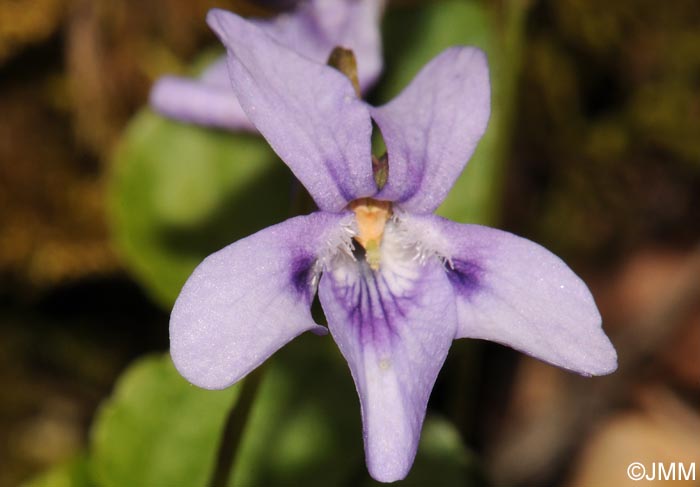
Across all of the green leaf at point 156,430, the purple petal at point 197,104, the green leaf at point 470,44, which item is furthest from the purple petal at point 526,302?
the green leaf at point 470,44

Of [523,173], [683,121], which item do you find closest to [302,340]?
[523,173]

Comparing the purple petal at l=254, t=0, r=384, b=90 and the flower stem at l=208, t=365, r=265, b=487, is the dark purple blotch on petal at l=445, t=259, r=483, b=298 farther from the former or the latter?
the purple petal at l=254, t=0, r=384, b=90

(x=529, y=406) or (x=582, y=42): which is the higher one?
(x=582, y=42)

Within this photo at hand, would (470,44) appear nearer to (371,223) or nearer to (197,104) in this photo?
(197,104)

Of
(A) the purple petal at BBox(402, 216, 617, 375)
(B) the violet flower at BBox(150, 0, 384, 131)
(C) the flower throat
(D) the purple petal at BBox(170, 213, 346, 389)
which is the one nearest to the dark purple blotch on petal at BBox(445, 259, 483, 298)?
(A) the purple petal at BBox(402, 216, 617, 375)

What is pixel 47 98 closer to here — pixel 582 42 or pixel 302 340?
pixel 302 340

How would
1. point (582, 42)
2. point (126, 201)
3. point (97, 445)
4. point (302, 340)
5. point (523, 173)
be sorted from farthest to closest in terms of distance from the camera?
point (523, 173) → point (582, 42) → point (126, 201) → point (302, 340) → point (97, 445)

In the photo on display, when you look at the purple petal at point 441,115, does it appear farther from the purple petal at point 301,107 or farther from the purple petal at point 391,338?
the purple petal at point 391,338
